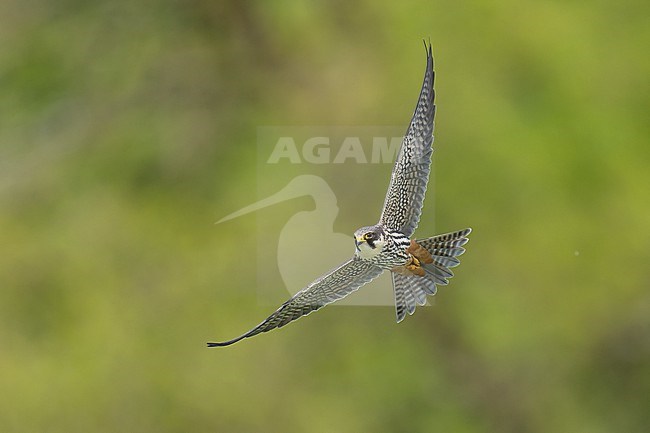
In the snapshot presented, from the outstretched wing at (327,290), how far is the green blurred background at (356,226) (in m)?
2.86

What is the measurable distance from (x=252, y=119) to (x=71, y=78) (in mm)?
1259

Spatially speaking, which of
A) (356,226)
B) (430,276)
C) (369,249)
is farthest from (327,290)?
(356,226)

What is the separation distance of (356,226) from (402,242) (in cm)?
306

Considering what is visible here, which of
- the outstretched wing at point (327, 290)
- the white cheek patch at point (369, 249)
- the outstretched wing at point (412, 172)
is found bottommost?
the outstretched wing at point (327, 290)

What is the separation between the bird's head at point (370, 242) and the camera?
3002mm

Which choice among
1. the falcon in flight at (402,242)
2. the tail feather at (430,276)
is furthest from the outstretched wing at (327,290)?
the tail feather at (430,276)

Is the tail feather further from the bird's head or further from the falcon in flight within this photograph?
the bird's head

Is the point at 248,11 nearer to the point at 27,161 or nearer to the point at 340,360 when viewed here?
the point at 27,161

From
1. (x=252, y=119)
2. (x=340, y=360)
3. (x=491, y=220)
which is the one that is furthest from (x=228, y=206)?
(x=491, y=220)

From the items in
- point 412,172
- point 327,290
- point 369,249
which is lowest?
point 327,290

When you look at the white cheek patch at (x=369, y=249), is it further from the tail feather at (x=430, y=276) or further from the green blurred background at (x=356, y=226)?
the green blurred background at (x=356, y=226)

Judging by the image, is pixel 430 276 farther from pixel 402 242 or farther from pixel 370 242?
pixel 370 242

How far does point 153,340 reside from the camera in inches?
266

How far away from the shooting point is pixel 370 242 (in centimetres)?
300
